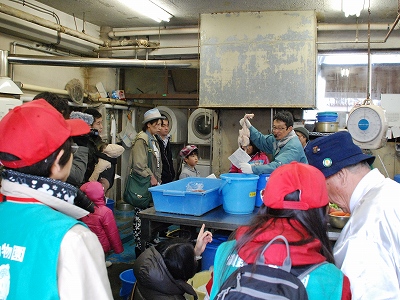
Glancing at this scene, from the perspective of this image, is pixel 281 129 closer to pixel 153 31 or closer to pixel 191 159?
pixel 191 159

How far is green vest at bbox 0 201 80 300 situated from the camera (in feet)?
3.34

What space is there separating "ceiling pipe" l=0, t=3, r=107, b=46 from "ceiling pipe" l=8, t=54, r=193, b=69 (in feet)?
1.38

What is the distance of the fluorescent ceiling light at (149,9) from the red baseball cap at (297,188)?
4.13 meters

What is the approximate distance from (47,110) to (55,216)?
1.13 ft

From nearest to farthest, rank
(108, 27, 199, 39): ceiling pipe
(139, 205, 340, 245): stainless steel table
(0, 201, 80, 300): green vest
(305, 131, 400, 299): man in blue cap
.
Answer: (0, 201, 80, 300): green vest
(305, 131, 400, 299): man in blue cap
(139, 205, 340, 245): stainless steel table
(108, 27, 199, 39): ceiling pipe

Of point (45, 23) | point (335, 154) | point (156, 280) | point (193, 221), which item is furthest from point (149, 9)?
point (335, 154)

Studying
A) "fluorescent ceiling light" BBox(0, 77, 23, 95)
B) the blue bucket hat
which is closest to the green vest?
the blue bucket hat

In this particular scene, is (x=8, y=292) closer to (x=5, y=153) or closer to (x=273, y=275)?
(x=5, y=153)

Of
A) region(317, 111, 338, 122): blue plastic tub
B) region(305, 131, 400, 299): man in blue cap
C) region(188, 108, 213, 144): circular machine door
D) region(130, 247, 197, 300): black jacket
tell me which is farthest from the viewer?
region(188, 108, 213, 144): circular machine door

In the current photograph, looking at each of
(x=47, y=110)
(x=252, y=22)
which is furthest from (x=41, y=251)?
(x=252, y=22)

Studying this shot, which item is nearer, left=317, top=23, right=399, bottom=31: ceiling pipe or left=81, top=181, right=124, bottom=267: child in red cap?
left=81, top=181, right=124, bottom=267: child in red cap

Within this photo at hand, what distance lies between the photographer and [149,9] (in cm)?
504

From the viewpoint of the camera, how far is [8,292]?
1074mm

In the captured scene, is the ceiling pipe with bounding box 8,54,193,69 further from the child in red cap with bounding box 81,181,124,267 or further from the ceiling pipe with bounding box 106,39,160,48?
the child in red cap with bounding box 81,181,124,267
